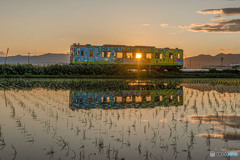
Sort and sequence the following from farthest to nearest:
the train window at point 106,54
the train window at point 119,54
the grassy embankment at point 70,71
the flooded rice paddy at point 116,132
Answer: the train window at point 119,54, the train window at point 106,54, the grassy embankment at point 70,71, the flooded rice paddy at point 116,132

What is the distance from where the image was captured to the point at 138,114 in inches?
450

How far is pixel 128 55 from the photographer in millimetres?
44844

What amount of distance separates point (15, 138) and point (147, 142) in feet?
10.9

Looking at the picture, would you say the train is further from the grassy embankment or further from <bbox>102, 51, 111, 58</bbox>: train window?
the grassy embankment

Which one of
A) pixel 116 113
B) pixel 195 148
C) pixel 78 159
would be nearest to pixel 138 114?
pixel 116 113

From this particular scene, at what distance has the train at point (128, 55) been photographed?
42.3 m

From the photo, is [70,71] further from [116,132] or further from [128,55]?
[116,132]

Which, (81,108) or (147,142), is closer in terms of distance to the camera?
(147,142)

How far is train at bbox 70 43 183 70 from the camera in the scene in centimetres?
4234

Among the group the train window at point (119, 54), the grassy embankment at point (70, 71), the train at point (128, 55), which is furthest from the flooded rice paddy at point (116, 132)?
the train window at point (119, 54)

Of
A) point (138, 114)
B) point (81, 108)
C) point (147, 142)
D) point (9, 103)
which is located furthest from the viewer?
point (9, 103)

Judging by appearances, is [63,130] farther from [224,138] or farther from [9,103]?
[9,103]

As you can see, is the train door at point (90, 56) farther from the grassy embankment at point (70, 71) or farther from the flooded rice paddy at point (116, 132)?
the flooded rice paddy at point (116, 132)

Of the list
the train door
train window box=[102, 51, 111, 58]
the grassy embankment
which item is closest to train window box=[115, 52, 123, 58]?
train window box=[102, 51, 111, 58]
